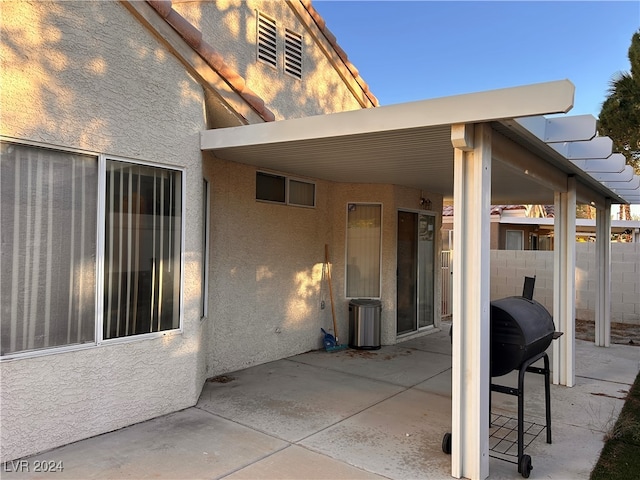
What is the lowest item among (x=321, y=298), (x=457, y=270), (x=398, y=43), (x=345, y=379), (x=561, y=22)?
(x=345, y=379)

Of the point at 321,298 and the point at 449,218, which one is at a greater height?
the point at 449,218

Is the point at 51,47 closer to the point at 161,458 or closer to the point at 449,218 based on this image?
Answer: the point at 161,458

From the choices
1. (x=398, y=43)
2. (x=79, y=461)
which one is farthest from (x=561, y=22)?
(x=79, y=461)

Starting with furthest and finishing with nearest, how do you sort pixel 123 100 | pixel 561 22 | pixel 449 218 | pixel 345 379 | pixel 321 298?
pixel 449 218, pixel 561 22, pixel 321 298, pixel 345 379, pixel 123 100

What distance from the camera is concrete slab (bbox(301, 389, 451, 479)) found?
4297mm

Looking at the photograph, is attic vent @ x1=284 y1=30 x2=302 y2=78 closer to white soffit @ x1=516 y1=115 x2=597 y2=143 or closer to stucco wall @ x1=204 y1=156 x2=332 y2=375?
stucco wall @ x1=204 y1=156 x2=332 y2=375

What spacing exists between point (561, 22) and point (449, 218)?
9.12 meters

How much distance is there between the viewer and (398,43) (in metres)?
17.2

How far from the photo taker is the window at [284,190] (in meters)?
7.75

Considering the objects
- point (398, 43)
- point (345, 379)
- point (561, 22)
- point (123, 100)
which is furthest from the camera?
point (398, 43)

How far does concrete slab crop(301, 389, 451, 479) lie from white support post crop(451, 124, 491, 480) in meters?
0.36

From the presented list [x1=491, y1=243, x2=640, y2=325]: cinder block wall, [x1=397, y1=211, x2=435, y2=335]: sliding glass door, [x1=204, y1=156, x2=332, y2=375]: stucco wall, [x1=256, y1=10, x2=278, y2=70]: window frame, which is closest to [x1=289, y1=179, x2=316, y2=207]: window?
[x1=204, y1=156, x2=332, y2=375]: stucco wall

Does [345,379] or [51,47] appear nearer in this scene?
[51,47]

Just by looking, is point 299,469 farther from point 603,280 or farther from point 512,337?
point 603,280
